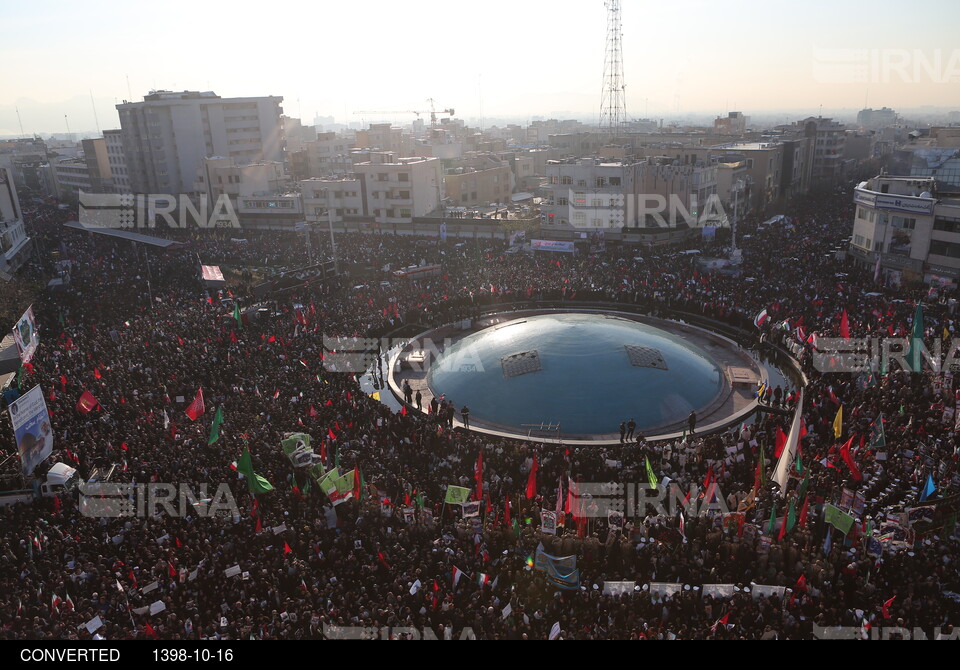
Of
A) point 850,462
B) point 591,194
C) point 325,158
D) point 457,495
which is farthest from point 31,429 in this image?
point 325,158

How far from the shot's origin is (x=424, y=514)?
59.2ft

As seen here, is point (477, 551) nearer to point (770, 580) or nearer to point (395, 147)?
point (770, 580)

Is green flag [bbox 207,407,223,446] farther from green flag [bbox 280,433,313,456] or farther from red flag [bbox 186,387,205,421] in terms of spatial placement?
green flag [bbox 280,433,313,456]

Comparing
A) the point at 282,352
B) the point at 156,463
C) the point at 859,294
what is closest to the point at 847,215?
the point at 859,294

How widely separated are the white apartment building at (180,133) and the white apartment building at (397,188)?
2679 centimetres

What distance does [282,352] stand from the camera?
102 ft

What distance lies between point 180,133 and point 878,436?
88966 mm

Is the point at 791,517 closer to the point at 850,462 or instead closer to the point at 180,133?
the point at 850,462

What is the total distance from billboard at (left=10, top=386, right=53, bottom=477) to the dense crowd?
2.66 feet

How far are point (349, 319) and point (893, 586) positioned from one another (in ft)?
91.1

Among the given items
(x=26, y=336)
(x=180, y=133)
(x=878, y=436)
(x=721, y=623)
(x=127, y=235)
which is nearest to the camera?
(x=721, y=623)

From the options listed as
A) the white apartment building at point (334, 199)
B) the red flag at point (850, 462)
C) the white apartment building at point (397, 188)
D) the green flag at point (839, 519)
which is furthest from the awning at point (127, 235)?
the green flag at point (839, 519)

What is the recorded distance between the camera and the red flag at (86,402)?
24172mm
